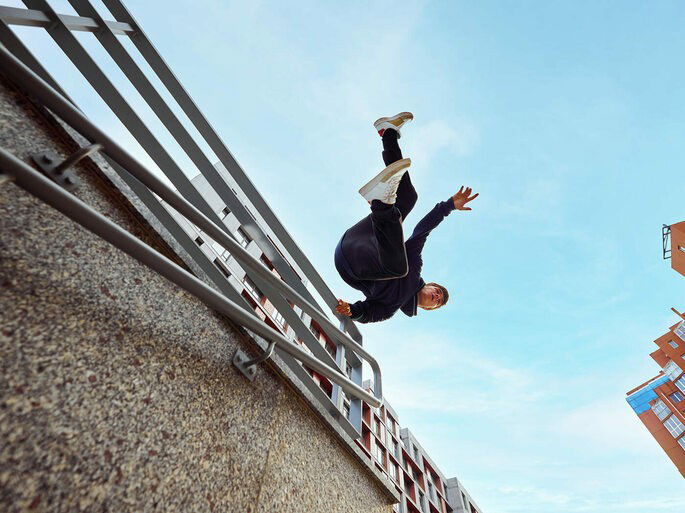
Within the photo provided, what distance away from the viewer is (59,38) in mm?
1509

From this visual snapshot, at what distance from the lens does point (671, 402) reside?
32.0 metres

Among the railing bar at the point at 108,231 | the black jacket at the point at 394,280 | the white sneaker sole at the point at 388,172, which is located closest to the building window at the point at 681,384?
the black jacket at the point at 394,280

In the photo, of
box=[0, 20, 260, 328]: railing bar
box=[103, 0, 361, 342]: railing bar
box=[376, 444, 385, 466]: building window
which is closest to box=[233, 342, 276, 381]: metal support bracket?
box=[0, 20, 260, 328]: railing bar

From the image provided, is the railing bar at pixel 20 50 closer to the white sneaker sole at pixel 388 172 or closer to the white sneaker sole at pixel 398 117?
the white sneaker sole at pixel 388 172

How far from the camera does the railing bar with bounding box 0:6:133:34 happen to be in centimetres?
126

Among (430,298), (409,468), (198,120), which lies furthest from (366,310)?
(409,468)

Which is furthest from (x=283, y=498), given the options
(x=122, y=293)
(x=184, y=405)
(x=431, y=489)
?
(x=431, y=489)

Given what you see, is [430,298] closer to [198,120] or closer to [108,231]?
[198,120]

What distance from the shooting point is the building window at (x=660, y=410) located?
1352 inches

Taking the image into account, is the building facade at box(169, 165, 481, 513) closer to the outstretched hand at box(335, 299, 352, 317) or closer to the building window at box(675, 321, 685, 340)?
the outstretched hand at box(335, 299, 352, 317)

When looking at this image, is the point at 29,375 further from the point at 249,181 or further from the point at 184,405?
the point at 249,181

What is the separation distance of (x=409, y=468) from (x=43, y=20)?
31.4 metres

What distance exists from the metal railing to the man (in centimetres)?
70

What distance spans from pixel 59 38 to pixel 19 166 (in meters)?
1.02
